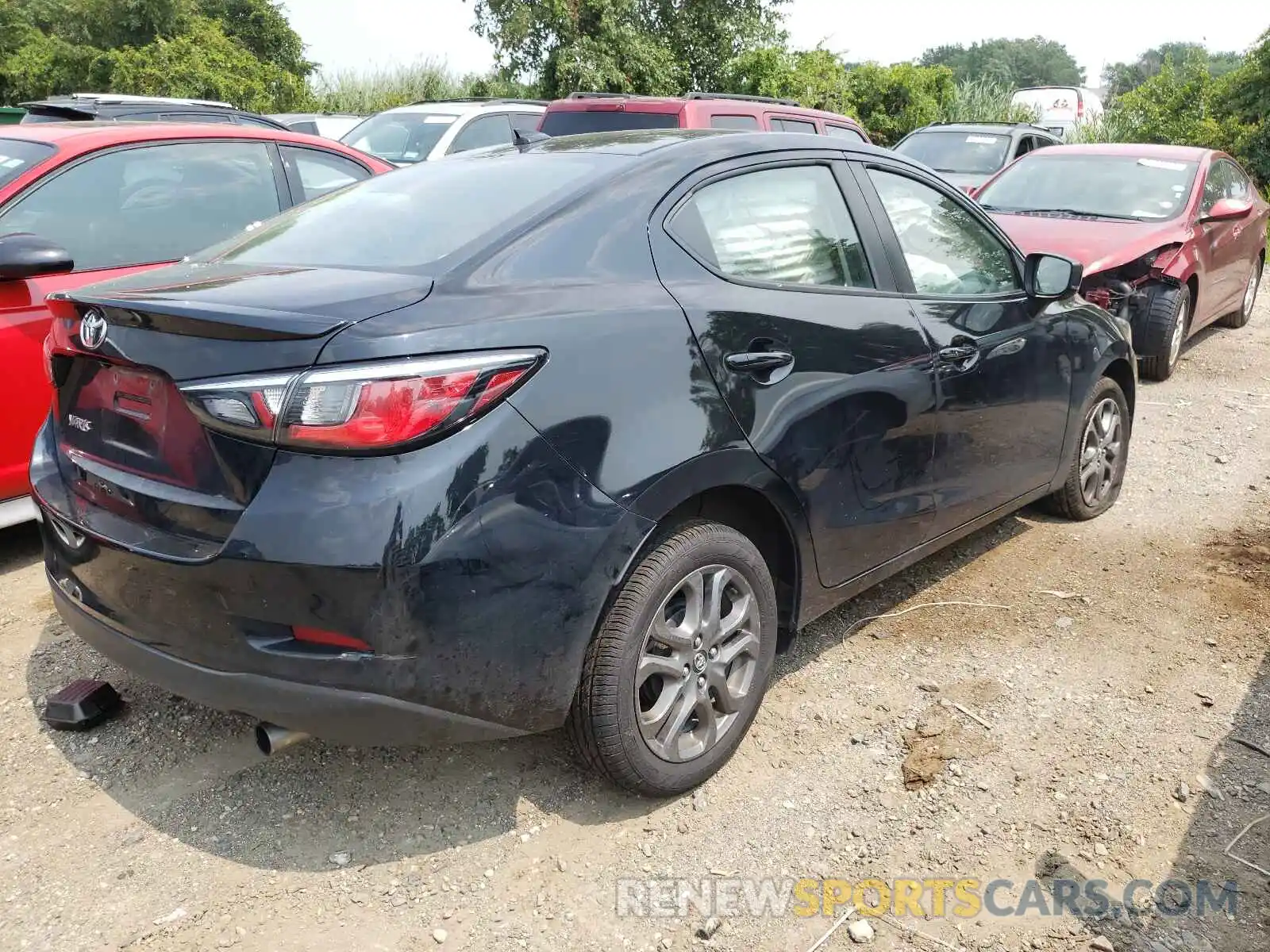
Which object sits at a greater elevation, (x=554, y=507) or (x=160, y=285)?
(x=160, y=285)

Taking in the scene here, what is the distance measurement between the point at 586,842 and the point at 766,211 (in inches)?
72.4

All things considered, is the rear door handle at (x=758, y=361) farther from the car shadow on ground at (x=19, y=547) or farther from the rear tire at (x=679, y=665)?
the car shadow on ground at (x=19, y=547)

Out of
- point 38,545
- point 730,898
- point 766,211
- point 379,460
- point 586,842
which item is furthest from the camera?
point 38,545

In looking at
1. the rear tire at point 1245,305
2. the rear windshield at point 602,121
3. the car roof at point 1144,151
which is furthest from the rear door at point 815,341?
the rear tire at point 1245,305

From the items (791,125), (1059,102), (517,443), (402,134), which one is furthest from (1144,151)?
(1059,102)

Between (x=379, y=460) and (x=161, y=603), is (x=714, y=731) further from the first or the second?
(x=161, y=603)

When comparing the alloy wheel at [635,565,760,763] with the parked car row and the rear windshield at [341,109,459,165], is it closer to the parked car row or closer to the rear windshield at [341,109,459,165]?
the parked car row

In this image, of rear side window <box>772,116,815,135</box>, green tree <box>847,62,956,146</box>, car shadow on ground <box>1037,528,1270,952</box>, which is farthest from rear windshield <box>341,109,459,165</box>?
green tree <box>847,62,956,146</box>

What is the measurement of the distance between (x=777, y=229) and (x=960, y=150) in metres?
10.9

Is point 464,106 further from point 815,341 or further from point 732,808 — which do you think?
point 732,808

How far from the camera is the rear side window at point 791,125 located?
9.07m

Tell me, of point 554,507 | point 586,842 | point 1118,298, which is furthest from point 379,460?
point 1118,298

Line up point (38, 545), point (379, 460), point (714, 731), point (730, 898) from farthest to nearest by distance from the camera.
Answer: point (38, 545) → point (714, 731) → point (730, 898) → point (379, 460)

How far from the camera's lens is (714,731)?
115 inches
